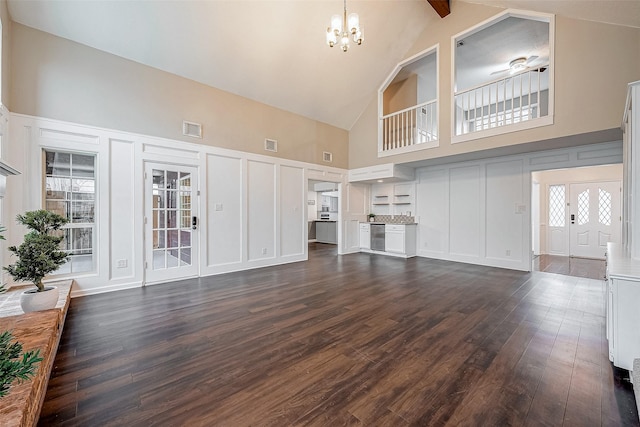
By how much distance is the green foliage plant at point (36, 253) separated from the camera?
8.69 ft

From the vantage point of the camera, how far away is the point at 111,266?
4070 mm

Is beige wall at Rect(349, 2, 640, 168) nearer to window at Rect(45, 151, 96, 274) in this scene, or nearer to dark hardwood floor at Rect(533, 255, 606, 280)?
dark hardwood floor at Rect(533, 255, 606, 280)

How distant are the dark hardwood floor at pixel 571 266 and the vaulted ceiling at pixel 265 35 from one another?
410 cm

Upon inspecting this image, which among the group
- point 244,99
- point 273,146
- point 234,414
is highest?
point 244,99

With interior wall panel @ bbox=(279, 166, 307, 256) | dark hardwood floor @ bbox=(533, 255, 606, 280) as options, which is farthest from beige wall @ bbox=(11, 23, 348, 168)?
dark hardwood floor @ bbox=(533, 255, 606, 280)

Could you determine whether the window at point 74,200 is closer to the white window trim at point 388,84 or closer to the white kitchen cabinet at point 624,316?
the white window trim at point 388,84

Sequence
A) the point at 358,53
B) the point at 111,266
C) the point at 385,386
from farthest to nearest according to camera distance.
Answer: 1. the point at 358,53
2. the point at 111,266
3. the point at 385,386

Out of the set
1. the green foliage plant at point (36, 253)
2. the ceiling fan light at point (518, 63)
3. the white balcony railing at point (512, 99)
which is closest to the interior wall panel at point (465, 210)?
the white balcony railing at point (512, 99)

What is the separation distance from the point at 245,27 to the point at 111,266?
437 centimetres

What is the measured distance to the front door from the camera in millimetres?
6359

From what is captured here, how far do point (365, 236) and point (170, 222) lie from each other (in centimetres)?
503

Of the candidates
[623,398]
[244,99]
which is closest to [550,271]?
[623,398]

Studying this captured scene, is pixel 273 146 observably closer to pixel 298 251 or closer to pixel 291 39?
pixel 291 39

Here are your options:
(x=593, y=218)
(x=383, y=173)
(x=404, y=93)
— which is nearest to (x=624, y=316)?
(x=383, y=173)
